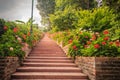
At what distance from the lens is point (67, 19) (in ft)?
51.0

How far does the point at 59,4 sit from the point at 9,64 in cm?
1543

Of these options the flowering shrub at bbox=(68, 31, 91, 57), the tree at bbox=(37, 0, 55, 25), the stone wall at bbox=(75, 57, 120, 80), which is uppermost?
the tree at bbox=(37, 0, 55, 25)

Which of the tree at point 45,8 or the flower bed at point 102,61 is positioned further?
the tree at point 45,8

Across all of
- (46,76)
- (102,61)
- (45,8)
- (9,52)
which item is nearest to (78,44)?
(46,76)

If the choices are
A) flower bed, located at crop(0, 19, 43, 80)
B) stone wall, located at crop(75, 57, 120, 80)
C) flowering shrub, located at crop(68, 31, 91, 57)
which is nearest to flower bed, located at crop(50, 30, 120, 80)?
stone wall, located at crop(75, 57, 120, 80)

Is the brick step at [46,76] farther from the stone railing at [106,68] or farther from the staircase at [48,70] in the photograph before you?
the stone railing at [106,68]

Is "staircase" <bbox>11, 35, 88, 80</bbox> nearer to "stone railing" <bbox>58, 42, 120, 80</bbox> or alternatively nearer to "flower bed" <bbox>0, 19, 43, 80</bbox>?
"flower bed" <bbox>0, 19, 43, 80</bbox>

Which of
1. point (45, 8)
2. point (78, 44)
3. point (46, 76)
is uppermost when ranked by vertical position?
point (45, 8)

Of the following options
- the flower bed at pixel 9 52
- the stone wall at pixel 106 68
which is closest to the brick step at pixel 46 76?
the flower bed at pixel 9 52

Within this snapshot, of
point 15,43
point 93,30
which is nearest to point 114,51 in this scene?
point 15,43

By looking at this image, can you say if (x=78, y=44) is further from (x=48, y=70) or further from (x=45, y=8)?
(x=45, y=8)

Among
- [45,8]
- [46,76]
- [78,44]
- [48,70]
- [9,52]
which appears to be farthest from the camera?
[45,8]

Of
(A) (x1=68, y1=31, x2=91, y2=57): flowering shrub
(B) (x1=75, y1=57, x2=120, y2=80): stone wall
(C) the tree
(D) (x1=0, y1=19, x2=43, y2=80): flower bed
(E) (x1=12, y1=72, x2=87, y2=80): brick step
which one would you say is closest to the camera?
(B) (x1=75, y1=57, x2=120, y2=80): stone wall

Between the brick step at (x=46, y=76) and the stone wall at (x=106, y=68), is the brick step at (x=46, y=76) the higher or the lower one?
the lower one
